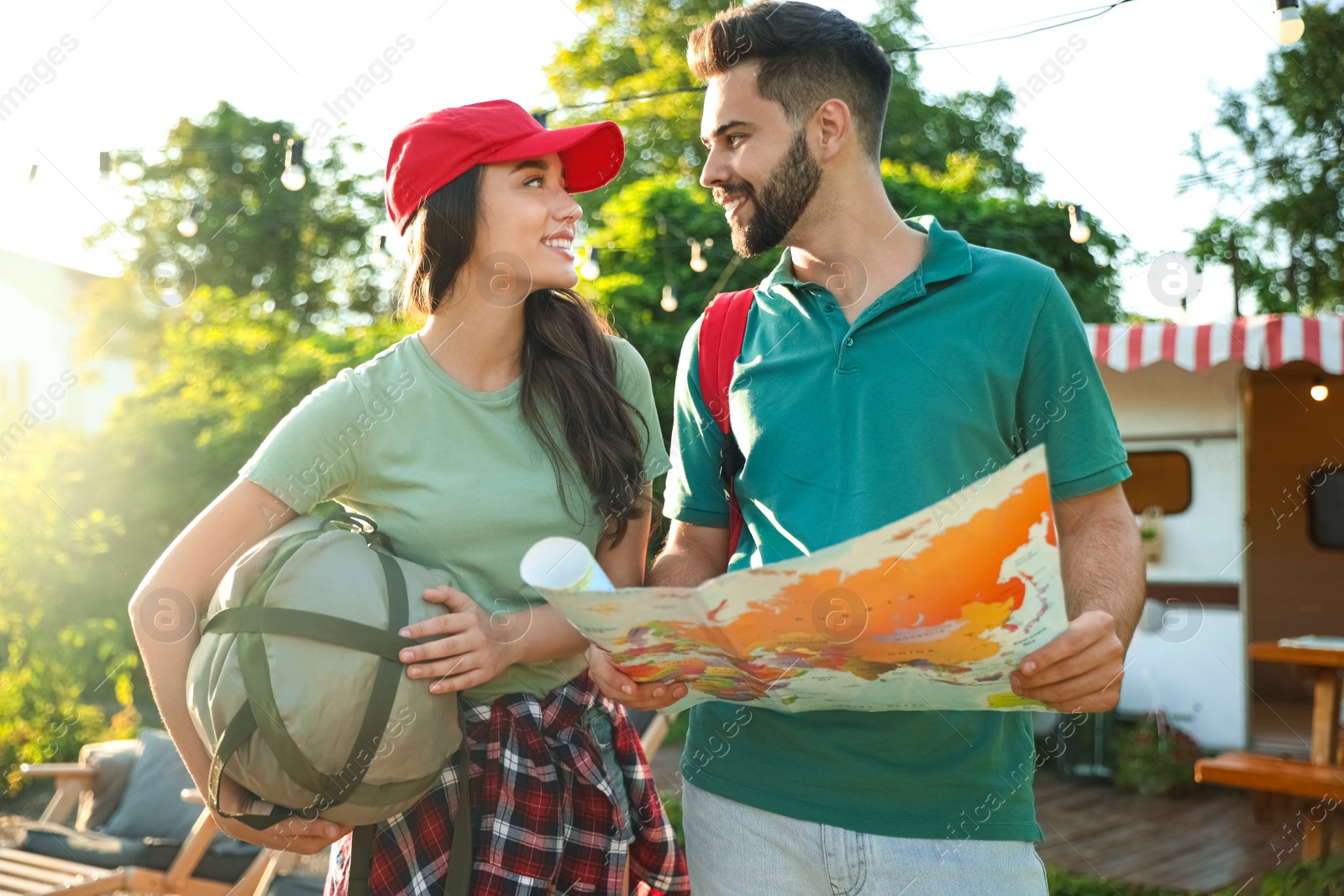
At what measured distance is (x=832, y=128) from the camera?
1.97 m

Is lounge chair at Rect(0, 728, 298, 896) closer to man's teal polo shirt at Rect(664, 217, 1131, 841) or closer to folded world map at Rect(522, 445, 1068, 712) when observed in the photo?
man's teal polo shirt at Rect(664, 217, 1131, 841)

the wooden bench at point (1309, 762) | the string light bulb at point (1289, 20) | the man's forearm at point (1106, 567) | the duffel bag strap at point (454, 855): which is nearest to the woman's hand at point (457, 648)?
the duffel bag strap at point (454, 855)

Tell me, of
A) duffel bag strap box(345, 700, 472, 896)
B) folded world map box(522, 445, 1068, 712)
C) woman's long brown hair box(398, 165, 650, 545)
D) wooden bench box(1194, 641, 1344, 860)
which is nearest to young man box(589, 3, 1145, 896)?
woman's long brown hair box(398, 165, 650, 545)

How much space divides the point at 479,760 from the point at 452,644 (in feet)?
0.94

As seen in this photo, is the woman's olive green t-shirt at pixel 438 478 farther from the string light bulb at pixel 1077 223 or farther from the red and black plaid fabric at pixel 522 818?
the string light bulb at pixel 1077 223

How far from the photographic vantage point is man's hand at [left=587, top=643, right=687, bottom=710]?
1.54 meters

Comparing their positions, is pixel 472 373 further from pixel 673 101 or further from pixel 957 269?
pixel 673 101

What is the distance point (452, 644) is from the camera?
63.7 inches

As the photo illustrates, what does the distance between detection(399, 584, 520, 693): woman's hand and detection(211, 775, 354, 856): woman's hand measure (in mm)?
266

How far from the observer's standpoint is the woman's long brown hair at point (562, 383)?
189 centimetres

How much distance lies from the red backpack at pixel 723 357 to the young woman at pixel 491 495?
0.16 meters

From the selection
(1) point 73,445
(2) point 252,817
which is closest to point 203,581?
(2) point 252,817

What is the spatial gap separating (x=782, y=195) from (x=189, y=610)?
3.91 ft

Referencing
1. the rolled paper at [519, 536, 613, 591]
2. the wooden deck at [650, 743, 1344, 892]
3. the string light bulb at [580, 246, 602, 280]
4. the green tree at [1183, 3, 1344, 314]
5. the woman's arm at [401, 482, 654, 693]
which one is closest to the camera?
the rolled paper at [519, 536, 613, 591]
